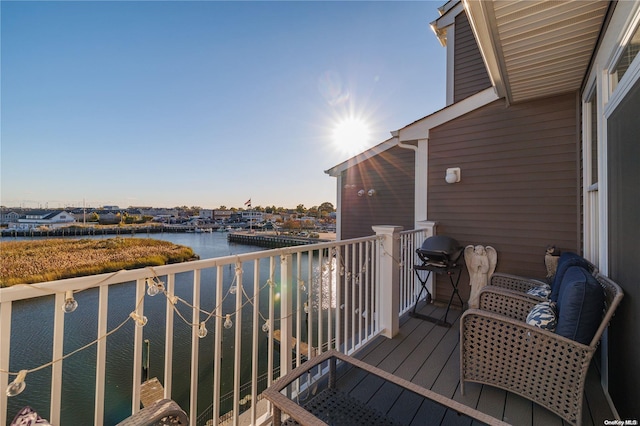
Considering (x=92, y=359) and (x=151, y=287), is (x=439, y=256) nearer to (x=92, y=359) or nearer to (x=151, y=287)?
(x=151, y=287)

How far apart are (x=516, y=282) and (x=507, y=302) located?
77cm

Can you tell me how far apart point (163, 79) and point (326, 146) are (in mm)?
5208

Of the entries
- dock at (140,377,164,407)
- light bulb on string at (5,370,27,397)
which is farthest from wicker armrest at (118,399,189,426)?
dock at (140,377,164,407)

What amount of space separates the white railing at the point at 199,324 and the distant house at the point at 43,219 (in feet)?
111

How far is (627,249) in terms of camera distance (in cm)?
149

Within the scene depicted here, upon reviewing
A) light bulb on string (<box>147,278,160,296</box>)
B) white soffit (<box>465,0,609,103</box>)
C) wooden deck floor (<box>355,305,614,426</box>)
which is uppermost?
white soffit (<box>465,0,609,103</box>)

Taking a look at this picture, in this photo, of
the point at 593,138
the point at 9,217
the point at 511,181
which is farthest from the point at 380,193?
the point at 9,217

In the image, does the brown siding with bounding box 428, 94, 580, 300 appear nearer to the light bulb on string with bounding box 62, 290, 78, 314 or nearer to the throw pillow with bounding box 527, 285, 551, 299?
the throw pillow with bounding box 527, 285, 551, 299

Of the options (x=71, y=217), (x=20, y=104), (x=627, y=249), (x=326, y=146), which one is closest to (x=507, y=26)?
(x=627, y=249)

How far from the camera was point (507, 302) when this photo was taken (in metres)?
2.19

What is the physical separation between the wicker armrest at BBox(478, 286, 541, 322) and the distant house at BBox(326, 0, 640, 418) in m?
0.46

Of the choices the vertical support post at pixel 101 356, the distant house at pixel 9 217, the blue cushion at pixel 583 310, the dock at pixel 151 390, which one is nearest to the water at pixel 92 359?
the dock at pixel 151 390

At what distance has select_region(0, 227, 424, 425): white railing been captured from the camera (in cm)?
90

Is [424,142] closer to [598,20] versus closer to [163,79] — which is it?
[598,20]
